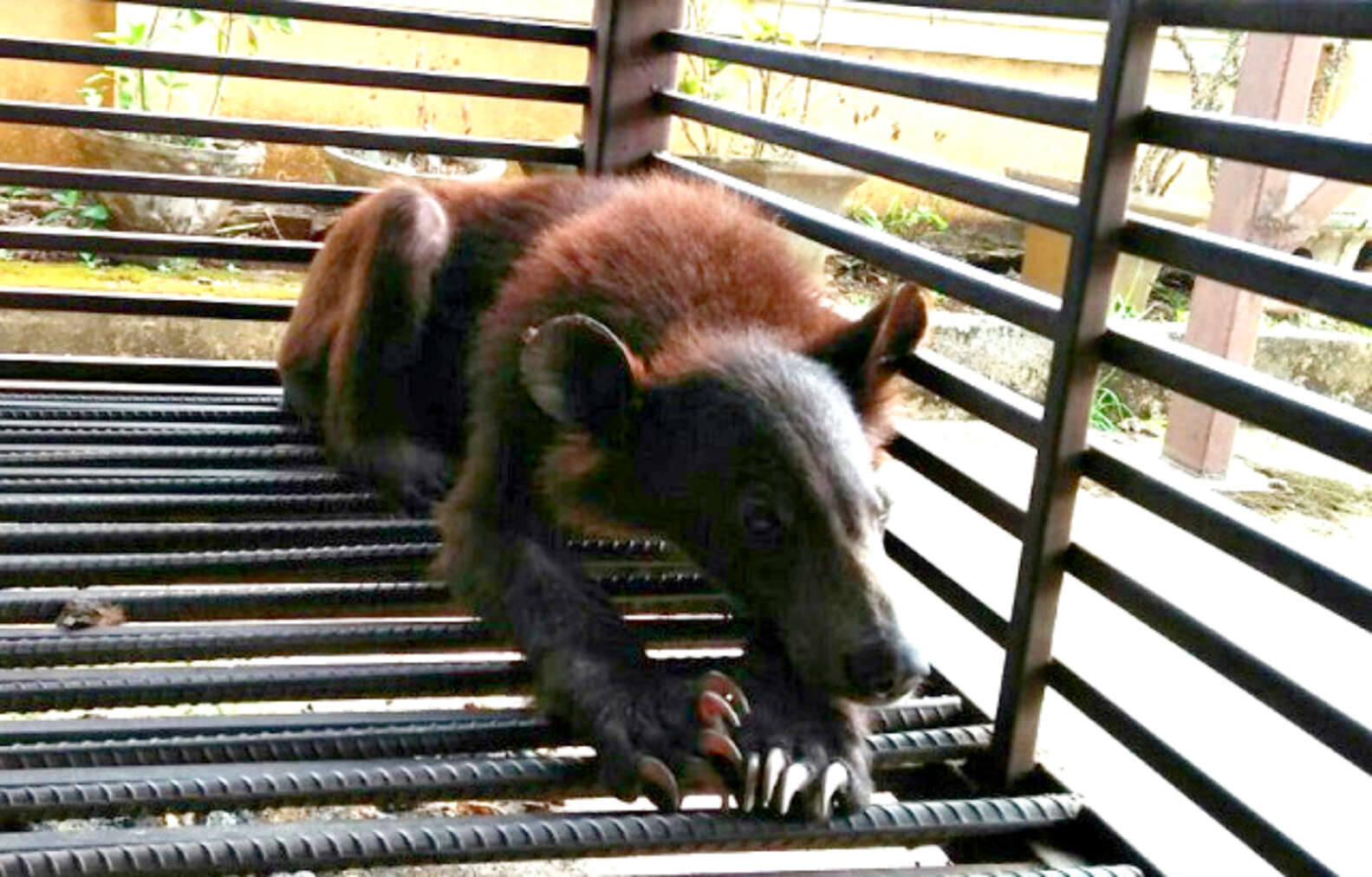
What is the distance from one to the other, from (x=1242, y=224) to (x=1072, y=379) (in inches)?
175

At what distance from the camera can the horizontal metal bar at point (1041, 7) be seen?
218 cm

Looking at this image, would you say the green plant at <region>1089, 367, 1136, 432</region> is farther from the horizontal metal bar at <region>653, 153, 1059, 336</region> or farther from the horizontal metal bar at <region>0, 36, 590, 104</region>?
the horizontal metal bar at <region>653, 153, 1059, 336</region>

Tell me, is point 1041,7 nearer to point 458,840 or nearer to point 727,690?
point 727,690

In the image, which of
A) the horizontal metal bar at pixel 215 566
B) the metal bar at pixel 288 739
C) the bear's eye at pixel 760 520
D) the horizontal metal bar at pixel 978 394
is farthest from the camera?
the horizontal metal bar at pixel 215 566

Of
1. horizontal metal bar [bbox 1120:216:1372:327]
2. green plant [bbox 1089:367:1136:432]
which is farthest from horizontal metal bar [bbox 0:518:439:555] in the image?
green plant [bbox 1089:367:1136:432]

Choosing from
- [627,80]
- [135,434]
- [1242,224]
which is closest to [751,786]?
[135,434]

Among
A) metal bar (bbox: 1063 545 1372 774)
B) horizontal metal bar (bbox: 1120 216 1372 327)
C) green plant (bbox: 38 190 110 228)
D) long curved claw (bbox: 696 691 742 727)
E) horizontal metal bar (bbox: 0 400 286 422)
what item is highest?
horizontal metal bar (bbox: 1120 216 1372 327)

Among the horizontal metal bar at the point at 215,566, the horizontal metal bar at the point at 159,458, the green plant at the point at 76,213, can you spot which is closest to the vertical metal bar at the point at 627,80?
the horizontal metal bar at the point at 159,458

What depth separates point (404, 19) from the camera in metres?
3.76

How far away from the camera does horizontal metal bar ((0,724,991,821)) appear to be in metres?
1.84

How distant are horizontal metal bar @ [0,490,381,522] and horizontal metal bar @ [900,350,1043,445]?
108cm

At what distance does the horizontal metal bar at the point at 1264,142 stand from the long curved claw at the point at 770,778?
0.94 metres

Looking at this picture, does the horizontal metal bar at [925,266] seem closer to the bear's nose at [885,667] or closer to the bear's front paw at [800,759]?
the bear's nose at [885,667]

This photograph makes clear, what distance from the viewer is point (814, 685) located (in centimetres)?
211
